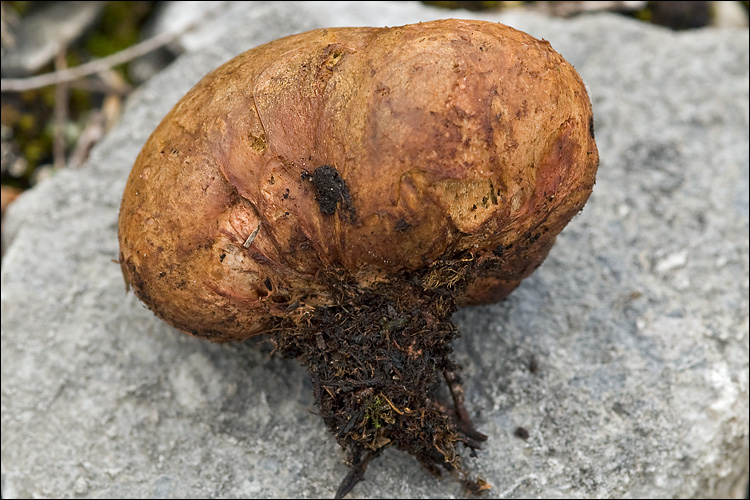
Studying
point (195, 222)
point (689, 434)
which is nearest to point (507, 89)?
point (195, 222)

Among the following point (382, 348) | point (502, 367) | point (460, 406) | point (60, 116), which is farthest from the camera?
point (60, 116)

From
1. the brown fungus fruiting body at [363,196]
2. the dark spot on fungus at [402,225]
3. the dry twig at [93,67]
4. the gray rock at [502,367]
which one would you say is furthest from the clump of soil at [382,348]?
the dry twig at [93,67]

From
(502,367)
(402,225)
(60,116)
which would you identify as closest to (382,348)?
(402,225)

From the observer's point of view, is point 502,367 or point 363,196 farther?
point 502,367

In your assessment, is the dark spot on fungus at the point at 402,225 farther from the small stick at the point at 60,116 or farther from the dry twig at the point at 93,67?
the small stick at the point at 60,116

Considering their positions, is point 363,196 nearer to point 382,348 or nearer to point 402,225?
point 402,225

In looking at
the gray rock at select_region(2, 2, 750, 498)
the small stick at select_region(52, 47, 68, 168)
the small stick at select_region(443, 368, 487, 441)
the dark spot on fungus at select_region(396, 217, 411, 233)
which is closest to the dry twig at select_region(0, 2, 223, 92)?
the small stick at select_region(52, 47, 68, 168)

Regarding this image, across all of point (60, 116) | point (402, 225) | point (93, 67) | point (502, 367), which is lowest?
point (502, 367)

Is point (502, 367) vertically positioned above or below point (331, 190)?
below
